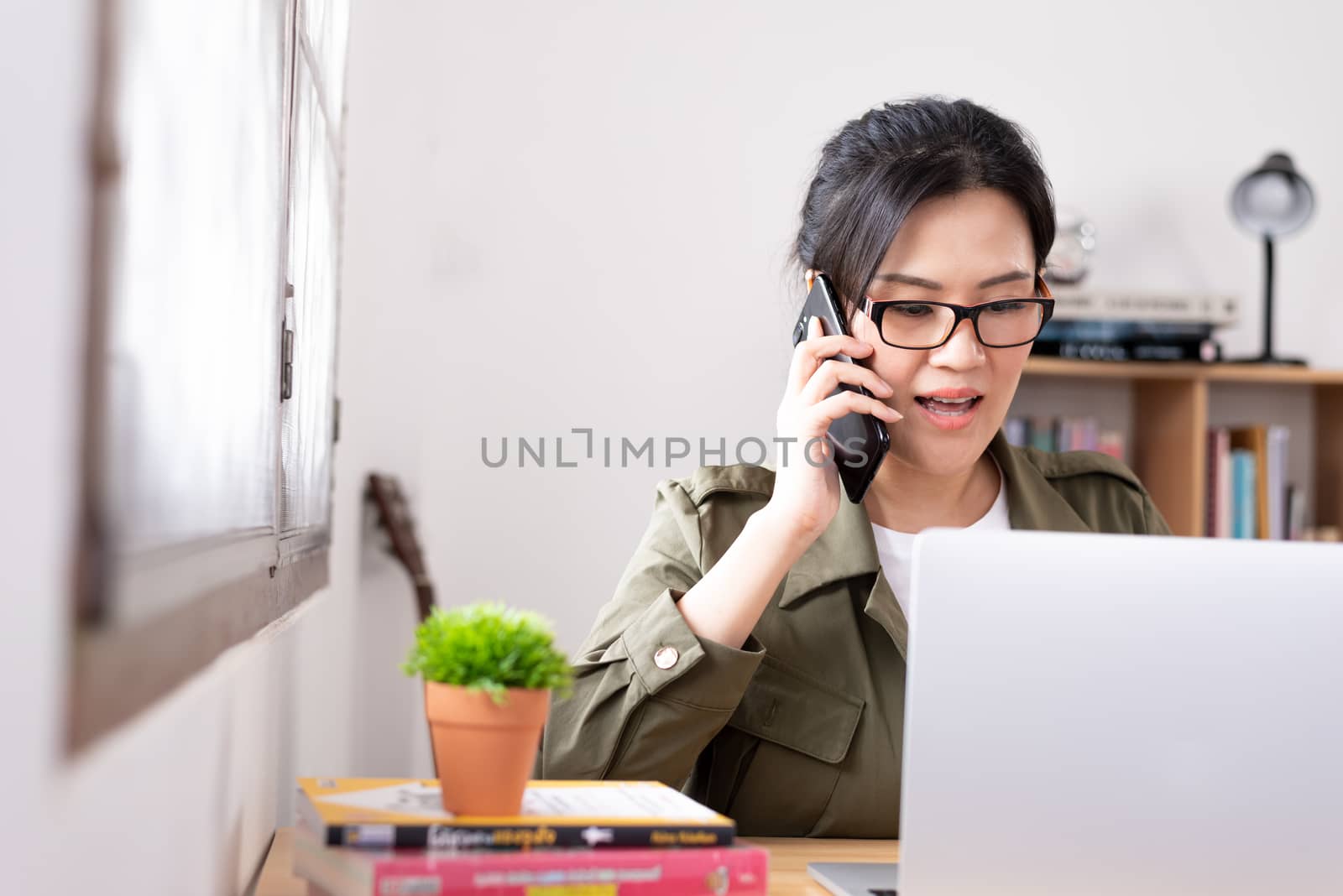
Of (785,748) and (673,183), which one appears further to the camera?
(673,183)

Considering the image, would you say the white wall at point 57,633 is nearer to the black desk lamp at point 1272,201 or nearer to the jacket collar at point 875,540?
the jacket collar at point 875,540

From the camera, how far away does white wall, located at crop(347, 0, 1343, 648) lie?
A: 2908 millimetres

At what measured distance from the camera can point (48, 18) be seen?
0.44m

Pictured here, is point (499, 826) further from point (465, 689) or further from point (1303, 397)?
point (1303, 397)

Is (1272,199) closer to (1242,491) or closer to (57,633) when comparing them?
(1242,491)

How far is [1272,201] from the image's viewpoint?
3.03m

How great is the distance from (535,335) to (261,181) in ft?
6.51

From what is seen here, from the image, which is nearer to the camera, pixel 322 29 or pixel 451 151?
pixel 322 29

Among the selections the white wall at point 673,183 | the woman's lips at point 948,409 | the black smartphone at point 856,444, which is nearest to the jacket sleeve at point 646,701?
the black smartphone at point 856,444

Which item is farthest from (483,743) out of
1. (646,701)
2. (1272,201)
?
(1272,201)

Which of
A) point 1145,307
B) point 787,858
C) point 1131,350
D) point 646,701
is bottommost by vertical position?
point 787,858

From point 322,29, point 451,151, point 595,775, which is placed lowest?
point 595,775

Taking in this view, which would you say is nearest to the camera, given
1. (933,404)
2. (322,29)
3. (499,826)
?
(499,826)

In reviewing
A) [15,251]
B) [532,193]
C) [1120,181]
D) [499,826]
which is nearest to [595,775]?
[499,826]
